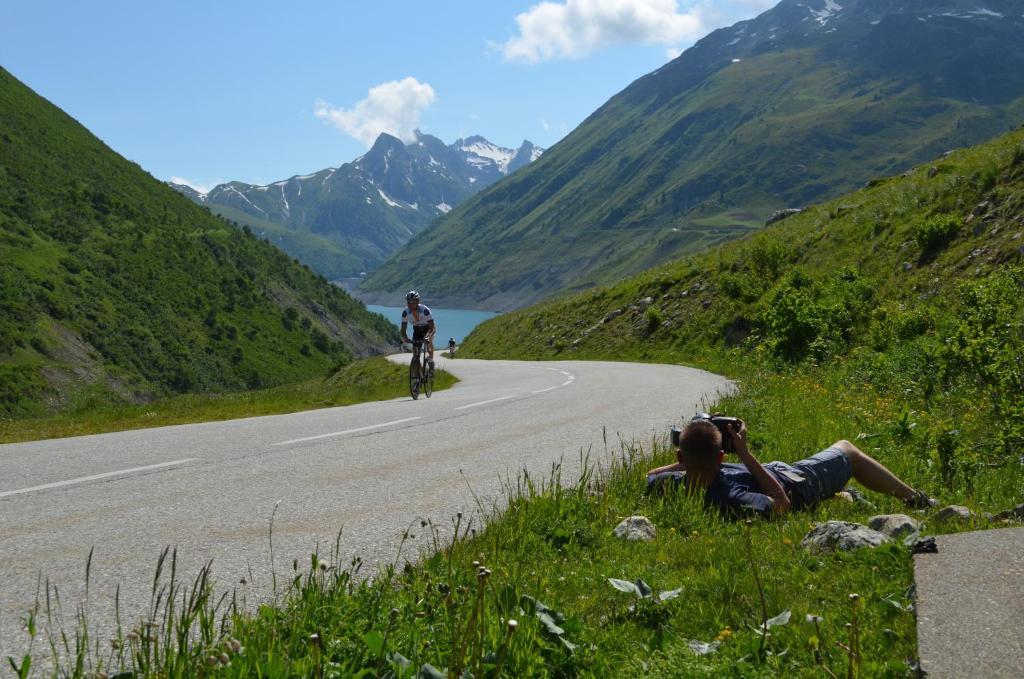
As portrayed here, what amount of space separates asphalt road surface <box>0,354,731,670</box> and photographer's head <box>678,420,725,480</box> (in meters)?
1.65

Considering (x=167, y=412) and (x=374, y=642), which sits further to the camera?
(x=167, y=412)

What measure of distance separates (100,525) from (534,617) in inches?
161

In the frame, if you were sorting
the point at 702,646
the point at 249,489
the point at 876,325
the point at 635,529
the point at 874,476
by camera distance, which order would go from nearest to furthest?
the point at 702,646 < the point at 635,529 < the point at 874,476 < the point at 249,489 < the point at 876,325

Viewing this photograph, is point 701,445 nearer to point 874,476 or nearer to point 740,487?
point 740,487

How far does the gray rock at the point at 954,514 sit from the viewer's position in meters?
5.46

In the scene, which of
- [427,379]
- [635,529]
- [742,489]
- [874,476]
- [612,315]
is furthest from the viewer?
[612,315]

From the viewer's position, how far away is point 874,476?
688 cm

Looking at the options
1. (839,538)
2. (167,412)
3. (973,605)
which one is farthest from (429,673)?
(167,412)

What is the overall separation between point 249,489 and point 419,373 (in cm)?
1195

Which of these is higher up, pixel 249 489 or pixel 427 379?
pixel 427 379

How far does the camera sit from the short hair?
21.1ft

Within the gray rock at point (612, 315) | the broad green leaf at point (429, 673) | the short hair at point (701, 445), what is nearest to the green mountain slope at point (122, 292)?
the gray rock at point (612, 315)

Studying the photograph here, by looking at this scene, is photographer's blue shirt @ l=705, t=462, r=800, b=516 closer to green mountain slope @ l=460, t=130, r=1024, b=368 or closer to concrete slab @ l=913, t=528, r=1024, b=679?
concrete slab @ l=913, t=528, r=1024, b=679

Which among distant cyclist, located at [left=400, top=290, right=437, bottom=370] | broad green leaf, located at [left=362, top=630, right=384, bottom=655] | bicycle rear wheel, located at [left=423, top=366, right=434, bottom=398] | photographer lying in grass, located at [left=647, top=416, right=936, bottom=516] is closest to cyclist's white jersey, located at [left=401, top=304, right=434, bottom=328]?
distant cyclist, located at [left=400, top=290, right=437, bottom=370]
